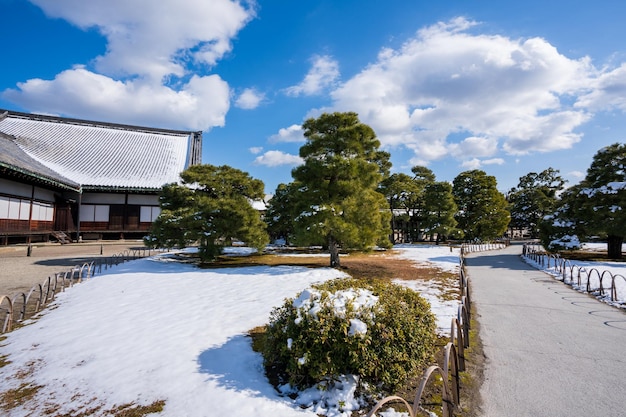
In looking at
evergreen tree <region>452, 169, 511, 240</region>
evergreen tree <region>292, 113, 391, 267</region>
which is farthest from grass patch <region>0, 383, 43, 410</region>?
evergreen tree <region>452, 169, 511, 240</region>

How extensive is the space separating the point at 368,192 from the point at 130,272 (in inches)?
393

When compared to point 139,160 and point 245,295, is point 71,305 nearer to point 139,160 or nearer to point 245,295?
point 245,295

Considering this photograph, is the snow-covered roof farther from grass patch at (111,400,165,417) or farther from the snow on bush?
the snow on bush

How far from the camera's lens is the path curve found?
3.60 metres

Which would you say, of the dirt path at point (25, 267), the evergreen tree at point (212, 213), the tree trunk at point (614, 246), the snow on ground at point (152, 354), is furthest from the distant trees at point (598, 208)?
the dirt path at point (25, 267)

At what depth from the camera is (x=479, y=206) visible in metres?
30.8

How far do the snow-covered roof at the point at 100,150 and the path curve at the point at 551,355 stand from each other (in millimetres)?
24731

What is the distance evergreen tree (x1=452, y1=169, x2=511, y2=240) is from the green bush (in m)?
29.9

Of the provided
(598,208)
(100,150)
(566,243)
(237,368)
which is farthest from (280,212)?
(237,368)

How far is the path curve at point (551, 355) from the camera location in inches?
142

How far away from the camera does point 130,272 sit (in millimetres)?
11688

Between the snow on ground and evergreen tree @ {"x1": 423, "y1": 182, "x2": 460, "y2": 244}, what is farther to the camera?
evergreen tree @ {"x1": 423, "y1": 182, "x2": 460, "y2": 244}

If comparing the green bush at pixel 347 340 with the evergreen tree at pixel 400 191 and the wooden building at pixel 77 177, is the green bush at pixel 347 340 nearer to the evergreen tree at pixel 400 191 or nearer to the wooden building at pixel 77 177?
the wooden building at pixel 77 177

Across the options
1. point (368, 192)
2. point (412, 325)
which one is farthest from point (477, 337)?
point (368, 192)
